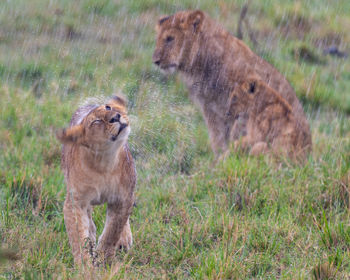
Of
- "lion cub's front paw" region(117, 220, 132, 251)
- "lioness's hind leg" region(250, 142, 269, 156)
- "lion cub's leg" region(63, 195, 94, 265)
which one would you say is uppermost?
"lioness's hind leg" region(250, 142, 269, 156)

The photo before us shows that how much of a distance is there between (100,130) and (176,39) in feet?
10.1

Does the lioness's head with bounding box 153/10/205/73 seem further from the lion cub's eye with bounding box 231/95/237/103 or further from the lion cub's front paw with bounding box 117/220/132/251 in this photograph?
the lion cub's front paw with bounding box 117/220/132/251

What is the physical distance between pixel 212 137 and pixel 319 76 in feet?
10.2

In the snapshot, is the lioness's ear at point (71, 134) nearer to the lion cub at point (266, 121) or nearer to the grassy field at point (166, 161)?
the grassy field at point (166, 161)

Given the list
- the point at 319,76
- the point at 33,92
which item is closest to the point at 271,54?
the point at 319,76

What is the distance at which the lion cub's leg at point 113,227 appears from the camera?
368 centimetres

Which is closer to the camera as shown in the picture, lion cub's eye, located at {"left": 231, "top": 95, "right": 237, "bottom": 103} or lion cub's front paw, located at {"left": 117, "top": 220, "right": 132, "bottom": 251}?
lion cub's front paw, located at {"left": 117, "top": 220, "right": 132, "bottom": 251}

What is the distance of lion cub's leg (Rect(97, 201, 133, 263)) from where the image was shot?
3680mm

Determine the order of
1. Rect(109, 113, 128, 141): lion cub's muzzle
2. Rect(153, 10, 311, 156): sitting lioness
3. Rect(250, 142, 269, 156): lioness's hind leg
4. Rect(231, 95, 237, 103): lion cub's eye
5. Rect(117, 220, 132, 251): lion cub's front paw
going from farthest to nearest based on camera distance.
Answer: Rect(153, 10, 311, 156): sitting lioness → Rect(231, 95, 237, 103): lion cub's eye → Rect(250, 142, 269, 156): lioness's hind leg → Rect(117, 220, 132, 251): lion cub's front paw → Rect(109, 113, 128, 141): lion cub's muzzle

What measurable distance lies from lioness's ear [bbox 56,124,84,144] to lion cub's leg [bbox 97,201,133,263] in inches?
19.5

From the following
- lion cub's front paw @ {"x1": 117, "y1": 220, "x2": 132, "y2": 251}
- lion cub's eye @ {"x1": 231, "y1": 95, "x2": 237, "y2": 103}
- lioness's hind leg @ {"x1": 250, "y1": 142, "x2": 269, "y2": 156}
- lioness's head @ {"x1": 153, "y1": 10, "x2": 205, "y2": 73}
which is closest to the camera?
lion cub's front paw @ {"x1": 117, "y1": 220, "x2": 132, "y2": 251}

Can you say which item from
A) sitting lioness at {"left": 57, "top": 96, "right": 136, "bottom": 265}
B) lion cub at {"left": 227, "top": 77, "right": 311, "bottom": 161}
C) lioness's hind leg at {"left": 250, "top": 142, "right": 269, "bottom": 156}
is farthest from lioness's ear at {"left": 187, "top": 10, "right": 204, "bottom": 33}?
sitting lioness at {"left": 57, "top": 96, "right": 136, "bottom": 265}

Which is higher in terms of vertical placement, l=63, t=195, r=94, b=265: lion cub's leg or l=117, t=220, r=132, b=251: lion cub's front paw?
l=63, t=195, r=94, b=265: lion cub's leg

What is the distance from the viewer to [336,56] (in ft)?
31.9
